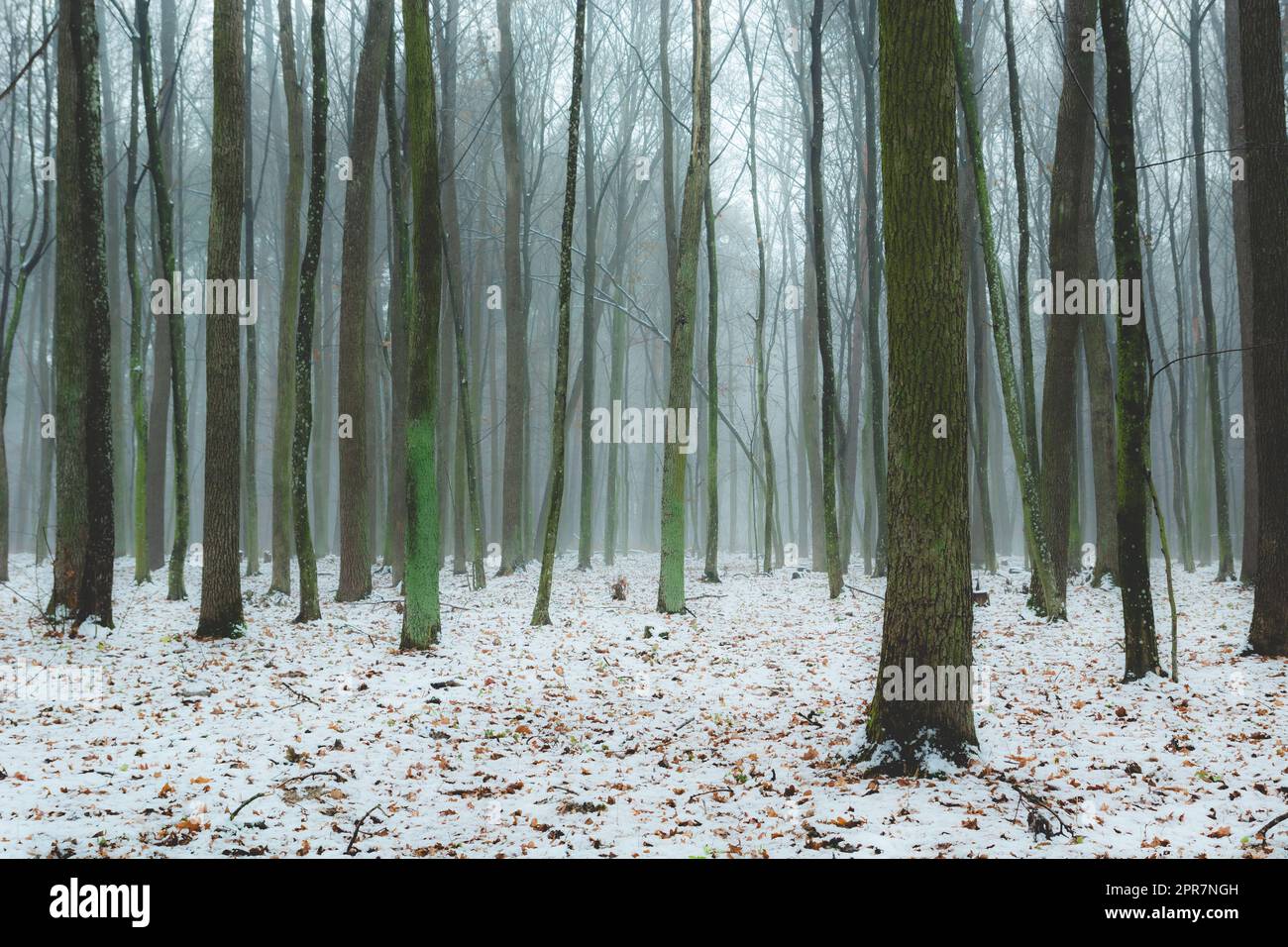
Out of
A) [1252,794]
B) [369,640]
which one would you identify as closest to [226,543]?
[369,640]

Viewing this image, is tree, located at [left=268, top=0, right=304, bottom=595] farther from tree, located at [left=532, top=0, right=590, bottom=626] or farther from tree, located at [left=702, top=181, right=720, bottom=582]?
tree, located at [left=702, top=181, right=720, bottom=582]

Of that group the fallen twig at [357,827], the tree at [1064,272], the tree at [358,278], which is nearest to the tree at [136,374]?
the tree at [358,278]

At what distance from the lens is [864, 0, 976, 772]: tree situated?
4770mm

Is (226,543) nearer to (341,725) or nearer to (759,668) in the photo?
(341,725)

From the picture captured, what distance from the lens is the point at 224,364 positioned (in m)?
8.57

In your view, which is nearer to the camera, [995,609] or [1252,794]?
[1252,794]

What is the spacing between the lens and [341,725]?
18.9 ft

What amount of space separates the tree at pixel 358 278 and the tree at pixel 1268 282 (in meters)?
9.67

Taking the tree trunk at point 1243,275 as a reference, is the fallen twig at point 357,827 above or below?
below

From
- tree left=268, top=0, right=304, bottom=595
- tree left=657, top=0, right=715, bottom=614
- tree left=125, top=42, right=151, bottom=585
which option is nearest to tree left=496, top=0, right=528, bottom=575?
tree left=268, top=0, right=304, bottom=595

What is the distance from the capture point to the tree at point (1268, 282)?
23.3 feet

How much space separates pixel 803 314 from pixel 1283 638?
1446 centimetres

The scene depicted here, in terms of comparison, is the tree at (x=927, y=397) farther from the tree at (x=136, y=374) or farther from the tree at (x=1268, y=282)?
the tree at (x=136, y=374)

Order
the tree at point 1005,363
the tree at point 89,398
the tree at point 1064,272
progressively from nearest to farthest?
1. the tree at point 89,398
2. the tree at point 1005,363
3. the tree at point 1064,272
